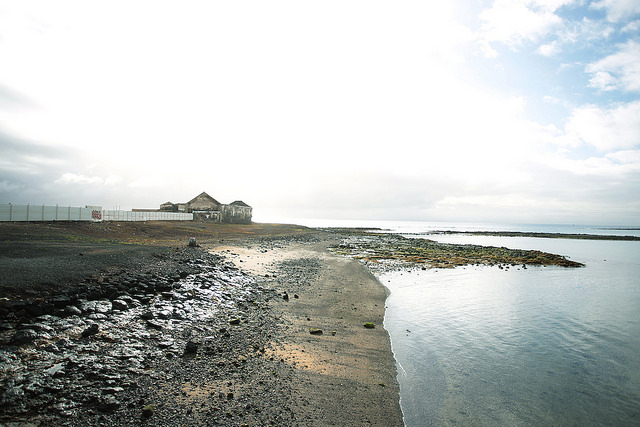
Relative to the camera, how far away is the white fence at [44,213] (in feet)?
98.8

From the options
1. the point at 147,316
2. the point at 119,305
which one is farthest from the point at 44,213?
the point at 147,316

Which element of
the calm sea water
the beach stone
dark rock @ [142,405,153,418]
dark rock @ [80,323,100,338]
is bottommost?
the calm sea water

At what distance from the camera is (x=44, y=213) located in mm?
33031

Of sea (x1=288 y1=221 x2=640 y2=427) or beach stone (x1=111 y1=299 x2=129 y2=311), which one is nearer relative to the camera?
sea (x1=288 y1=221 x2=640 y2=427)

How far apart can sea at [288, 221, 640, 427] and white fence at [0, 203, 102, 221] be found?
35.7 meters

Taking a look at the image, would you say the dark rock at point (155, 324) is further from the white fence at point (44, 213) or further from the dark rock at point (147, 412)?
the white fence at point (44, 213)

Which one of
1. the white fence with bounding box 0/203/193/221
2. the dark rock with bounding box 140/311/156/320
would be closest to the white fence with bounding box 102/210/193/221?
the white fence with bounding box 0/203/193/221

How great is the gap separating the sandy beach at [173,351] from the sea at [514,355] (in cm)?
→ 104

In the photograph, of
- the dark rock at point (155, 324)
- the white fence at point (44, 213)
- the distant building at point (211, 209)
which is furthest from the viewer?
the distant building at point (211, 209)

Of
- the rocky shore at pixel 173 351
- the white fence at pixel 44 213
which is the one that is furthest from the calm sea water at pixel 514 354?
the white fence at pixel 44 213

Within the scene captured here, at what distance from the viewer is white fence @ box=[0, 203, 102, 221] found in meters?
30.1

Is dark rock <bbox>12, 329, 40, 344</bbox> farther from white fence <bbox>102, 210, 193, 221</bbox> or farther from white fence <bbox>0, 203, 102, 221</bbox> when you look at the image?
white fence <bbox>102, 210, 193, 221</bbox>

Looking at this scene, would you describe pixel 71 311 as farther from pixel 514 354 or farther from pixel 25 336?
pixel 514 354

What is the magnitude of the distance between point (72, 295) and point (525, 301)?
19725mm
